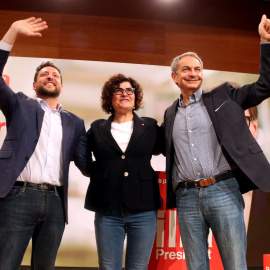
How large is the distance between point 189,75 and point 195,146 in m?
0.53

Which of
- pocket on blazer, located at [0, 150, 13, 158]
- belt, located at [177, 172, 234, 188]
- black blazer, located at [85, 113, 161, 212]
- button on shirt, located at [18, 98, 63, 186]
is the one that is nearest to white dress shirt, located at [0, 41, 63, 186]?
button on shirt, located at [18, 98, 63, 186]

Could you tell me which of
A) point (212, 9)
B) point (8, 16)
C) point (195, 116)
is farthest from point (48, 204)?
point (212, 9)

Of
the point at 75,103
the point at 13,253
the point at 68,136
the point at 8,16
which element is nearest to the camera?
the point at 13,253

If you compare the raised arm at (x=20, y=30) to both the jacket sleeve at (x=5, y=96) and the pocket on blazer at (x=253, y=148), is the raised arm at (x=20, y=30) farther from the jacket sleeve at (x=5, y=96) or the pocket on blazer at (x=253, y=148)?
the pocket on blazer at (x=253, y=148)

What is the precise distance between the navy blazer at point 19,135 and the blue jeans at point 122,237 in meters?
0.29

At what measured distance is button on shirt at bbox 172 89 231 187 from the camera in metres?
2.00

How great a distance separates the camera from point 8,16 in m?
4.00

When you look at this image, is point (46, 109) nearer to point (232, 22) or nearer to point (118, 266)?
point (118, 266)

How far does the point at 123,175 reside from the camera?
213 cm

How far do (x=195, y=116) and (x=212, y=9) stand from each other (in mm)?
2717

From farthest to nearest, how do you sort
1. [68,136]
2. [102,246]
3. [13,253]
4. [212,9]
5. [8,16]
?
[212,9] < [8,16] < [68,136] < [102,246] < [13,253]

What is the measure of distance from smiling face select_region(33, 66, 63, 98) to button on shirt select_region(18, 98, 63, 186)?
0.07 metres

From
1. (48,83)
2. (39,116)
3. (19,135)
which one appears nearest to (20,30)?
(48,83)

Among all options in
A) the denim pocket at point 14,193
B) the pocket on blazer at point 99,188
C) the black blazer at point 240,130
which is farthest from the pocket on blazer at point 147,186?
the denim pocket at point 14,193
